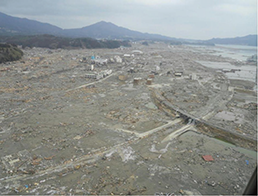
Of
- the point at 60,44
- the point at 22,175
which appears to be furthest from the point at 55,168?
the point at 60,44

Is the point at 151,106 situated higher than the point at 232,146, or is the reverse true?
the point at 151,106

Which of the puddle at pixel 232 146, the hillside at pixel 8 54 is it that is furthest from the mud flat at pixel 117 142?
the hillside at pixel 8 54

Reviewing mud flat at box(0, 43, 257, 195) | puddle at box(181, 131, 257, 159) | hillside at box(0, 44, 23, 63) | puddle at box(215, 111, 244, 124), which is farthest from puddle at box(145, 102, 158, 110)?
hillside at box(0, 44, 23, 63)

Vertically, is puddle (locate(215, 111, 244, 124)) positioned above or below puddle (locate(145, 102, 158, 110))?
below

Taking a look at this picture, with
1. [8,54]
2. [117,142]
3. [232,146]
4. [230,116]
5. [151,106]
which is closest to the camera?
[117,142]

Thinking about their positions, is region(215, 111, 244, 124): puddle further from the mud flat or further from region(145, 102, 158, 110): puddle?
region(145, 102, 158, 110): puddle

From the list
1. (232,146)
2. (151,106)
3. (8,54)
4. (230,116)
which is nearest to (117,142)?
(151,106)

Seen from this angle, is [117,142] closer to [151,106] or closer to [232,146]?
[151,106]

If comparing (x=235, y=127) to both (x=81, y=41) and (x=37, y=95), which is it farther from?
(x=81, y=41)

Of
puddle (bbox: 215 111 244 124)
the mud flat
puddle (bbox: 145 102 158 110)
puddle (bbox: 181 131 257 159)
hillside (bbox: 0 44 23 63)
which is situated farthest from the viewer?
hillside (bbox: 0 44 23 63)
